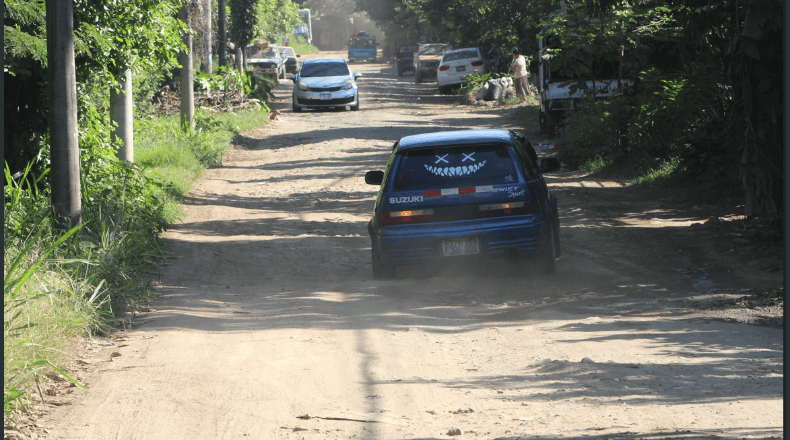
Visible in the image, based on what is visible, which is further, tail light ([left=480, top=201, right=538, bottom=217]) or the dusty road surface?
tail light ([left=480, top=201, right=538, bottom=217])

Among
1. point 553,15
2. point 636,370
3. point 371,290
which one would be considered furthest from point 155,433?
point 553,15

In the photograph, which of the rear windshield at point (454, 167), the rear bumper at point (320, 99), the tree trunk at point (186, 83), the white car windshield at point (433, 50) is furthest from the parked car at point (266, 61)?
the rear windshield at point (454, 167)

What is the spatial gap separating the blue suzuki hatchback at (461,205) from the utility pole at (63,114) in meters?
3.06

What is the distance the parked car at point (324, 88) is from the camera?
28.8m

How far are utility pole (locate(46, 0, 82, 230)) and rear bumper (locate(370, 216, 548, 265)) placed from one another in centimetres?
322

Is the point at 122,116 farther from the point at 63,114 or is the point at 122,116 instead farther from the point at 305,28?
the point at 305,28

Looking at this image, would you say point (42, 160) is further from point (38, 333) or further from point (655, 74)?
point (655, 74)

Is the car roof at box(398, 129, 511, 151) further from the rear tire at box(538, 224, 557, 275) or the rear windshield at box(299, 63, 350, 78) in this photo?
the rear windshield at box(299, 63, 350, 78)

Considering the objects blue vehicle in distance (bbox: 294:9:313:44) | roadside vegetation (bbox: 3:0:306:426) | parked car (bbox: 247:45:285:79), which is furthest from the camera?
blue vehicle in distance (bbox: 294:9:313:44)

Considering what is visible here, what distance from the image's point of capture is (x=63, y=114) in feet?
26.5

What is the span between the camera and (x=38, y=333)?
582cm

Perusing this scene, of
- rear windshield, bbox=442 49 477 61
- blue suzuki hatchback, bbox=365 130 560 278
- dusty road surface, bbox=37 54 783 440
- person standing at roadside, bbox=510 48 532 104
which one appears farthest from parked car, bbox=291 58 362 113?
blue suzuki hatchback, bbox=365 130 560 278

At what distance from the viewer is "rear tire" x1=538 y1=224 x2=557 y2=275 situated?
8.64 metres

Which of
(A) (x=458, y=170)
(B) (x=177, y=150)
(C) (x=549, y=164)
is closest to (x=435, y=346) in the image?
(A) (x=458, y=170)
